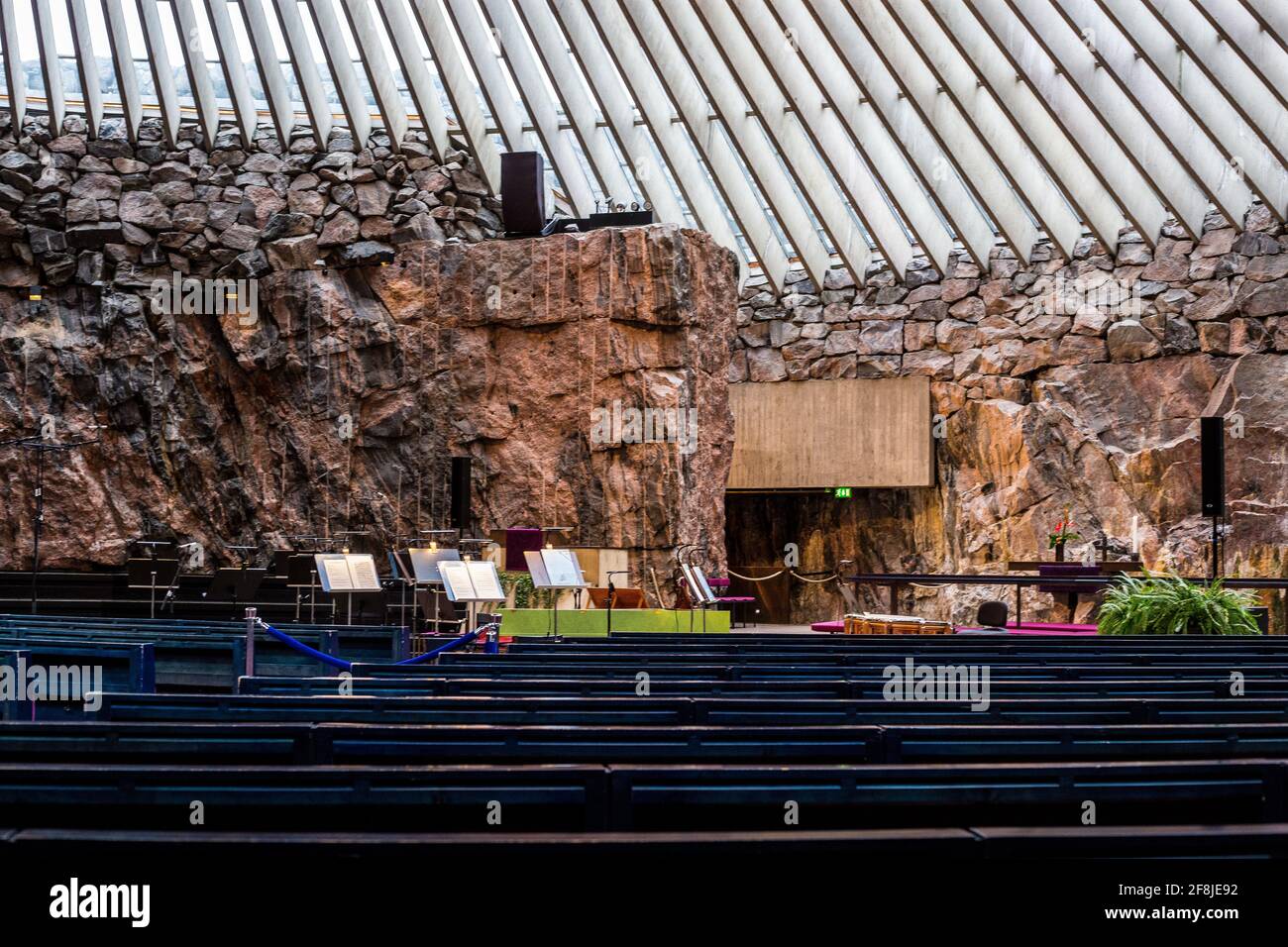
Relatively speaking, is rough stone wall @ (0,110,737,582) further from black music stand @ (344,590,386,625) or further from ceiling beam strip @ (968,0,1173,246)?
ceiling beam strip @ (968,0,1173,246)

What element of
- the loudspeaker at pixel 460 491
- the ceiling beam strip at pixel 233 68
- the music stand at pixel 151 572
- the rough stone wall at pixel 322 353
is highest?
the ceiling beam strip at pixel 233 68

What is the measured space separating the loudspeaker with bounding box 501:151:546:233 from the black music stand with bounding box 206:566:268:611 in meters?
5.92

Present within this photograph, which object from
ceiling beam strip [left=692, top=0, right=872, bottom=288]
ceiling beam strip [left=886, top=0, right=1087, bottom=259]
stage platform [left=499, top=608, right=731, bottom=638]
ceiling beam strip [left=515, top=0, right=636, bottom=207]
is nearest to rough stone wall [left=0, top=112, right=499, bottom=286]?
ceiling beam strip [left=515, top=0, right=636, bottom=207]

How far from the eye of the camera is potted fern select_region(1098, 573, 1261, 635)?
9.23 meters

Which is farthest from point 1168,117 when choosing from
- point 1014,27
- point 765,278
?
point 765,278

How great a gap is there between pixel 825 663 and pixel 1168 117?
33.2ft

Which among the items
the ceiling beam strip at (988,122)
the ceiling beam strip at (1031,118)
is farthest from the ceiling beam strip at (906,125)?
the ceiling beam strip at (1031,118)

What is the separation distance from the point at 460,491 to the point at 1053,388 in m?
8.27

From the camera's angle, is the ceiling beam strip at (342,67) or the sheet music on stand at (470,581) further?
the ceiling beam strip at (342,67)

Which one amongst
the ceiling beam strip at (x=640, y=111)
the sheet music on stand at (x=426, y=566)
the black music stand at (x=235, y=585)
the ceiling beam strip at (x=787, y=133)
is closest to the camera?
the sheet music on stand at (x=426, y=566)

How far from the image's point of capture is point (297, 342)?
16062mm

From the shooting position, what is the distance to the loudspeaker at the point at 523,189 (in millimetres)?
15203

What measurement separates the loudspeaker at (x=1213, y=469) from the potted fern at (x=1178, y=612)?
194 cm

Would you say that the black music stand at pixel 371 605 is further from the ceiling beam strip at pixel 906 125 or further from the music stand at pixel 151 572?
the ceiling beam strip at pixel 906 125
